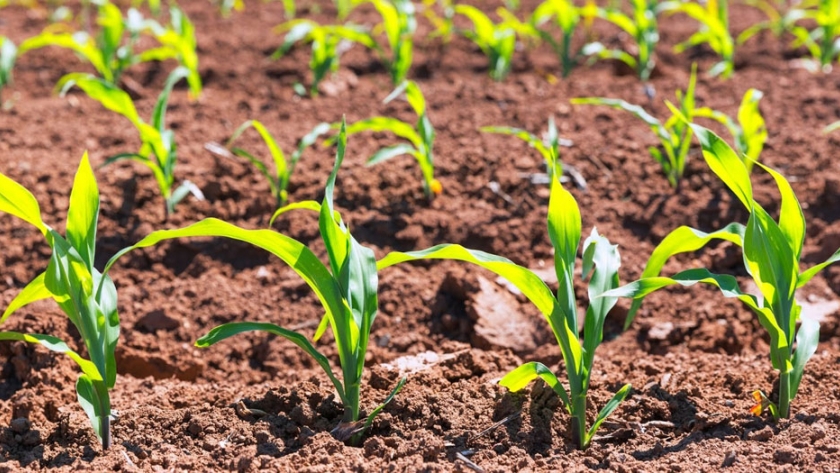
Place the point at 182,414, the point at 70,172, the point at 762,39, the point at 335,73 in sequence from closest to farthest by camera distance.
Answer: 1. the point at 182,414
2. the point at 70,172
3. the point at 335,73
4. the point at 762,39

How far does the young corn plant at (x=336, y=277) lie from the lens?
6.29 feet

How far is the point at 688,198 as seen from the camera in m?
3.32

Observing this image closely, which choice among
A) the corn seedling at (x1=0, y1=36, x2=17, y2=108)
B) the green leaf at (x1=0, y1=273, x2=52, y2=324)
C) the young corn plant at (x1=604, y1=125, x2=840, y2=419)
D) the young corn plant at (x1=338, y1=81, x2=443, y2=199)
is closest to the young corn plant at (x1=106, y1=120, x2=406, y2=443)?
the green leaf at (x1=0, y1=273, x2=52, y2=324)

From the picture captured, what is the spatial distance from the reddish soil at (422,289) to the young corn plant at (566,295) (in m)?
0.10

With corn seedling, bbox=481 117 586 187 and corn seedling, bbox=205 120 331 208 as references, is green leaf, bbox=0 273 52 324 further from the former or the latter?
corn seedling, bbox=481 117 586 187

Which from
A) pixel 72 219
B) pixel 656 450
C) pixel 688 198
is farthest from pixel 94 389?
pixel 688 198

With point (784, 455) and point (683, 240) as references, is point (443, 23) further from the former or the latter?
point (784, 455)

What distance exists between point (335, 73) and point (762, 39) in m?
2.50

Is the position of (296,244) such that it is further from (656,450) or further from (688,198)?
(688,198)

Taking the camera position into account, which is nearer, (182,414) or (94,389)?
(94,389)

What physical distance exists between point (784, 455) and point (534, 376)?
529 millimetres

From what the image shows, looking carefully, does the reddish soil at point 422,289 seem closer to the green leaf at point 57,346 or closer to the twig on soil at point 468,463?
the twig on soil at point 468,463

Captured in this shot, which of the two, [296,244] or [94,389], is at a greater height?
[296,244]

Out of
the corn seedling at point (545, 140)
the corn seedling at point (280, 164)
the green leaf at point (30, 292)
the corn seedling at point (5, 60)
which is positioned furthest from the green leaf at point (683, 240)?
the corn seedling at point (5, 60)
